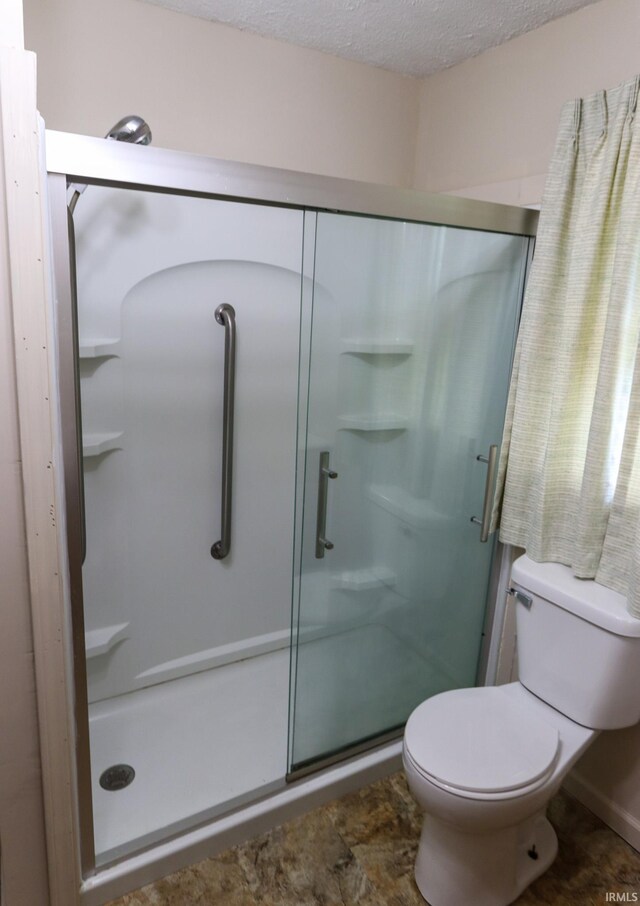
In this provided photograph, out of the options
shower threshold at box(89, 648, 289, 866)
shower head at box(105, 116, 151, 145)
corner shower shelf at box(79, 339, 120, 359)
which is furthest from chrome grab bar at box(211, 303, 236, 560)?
shower head at box(105, 116, 151, 145)

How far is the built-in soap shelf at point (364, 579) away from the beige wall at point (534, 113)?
835 millimetres

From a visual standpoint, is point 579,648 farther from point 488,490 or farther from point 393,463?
point 393,463

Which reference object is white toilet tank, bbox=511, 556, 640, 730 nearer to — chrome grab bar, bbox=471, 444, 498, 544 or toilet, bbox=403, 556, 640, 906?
toilet, bbox=403, 556, 640, 906

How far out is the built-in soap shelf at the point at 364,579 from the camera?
193cm

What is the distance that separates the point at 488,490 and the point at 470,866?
42.3 inches

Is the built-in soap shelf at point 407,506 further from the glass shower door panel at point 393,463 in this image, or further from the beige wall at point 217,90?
the beige wall at point 217,90

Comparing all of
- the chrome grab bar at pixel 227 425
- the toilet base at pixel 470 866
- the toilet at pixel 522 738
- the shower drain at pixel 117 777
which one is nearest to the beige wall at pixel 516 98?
the chrome grab bar at pixel 227 425

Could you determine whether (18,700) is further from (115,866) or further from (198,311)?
(198,311)

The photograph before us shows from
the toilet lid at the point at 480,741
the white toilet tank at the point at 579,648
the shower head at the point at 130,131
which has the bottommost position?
the toilet lid at the point at 480,741

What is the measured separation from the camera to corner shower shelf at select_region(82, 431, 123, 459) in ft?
6.75

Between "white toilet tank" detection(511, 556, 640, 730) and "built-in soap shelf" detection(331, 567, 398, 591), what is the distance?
1.38 feet

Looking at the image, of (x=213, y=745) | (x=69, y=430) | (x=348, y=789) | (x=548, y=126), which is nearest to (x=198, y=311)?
(x=69, y=430)

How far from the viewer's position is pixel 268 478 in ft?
8.24

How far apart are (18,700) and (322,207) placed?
1.35m
